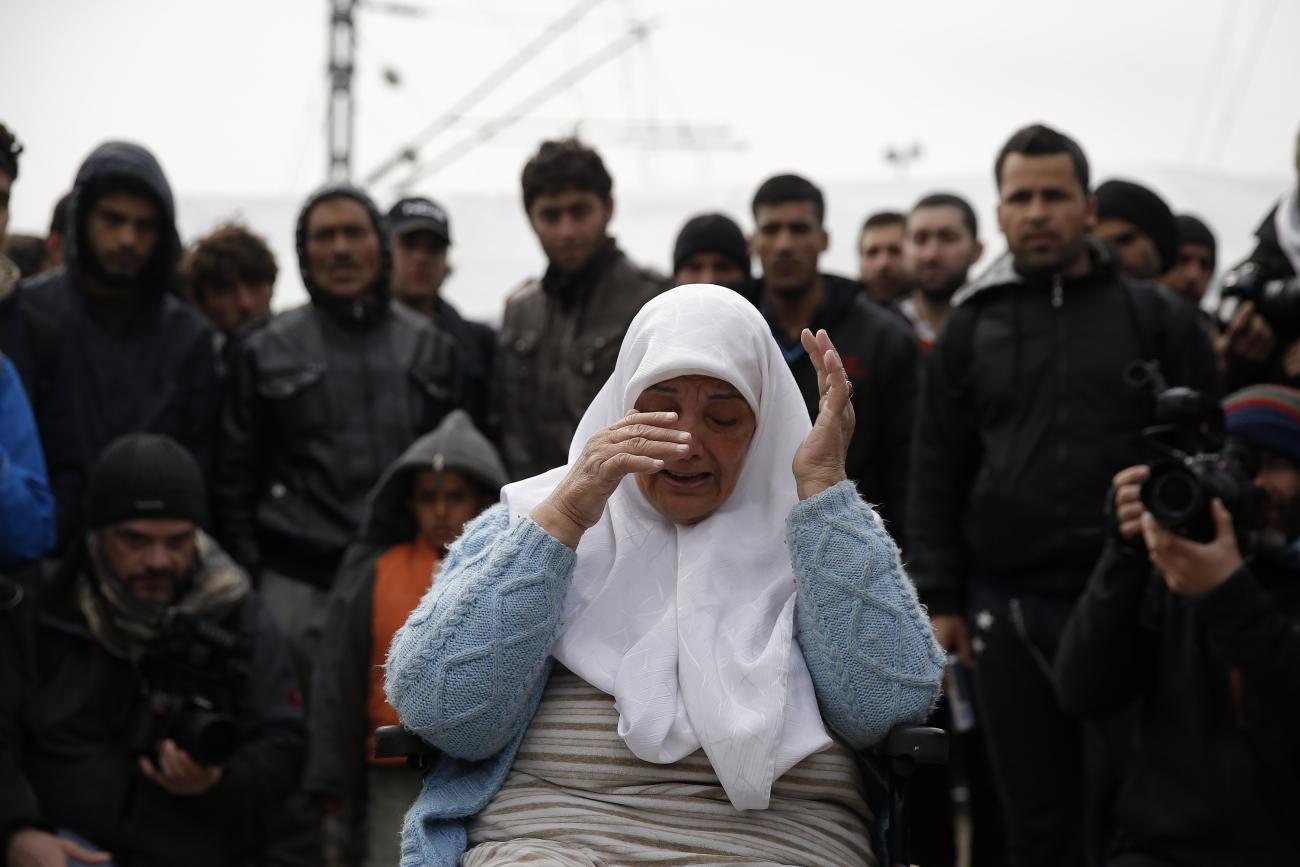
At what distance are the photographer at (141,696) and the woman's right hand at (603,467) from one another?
6.54 feet

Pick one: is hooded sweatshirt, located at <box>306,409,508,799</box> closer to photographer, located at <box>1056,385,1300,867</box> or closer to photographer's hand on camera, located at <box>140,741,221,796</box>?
photographer's hand on camera, located at <box>140,741,221,796</box>

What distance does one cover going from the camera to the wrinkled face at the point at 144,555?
501 centimetres

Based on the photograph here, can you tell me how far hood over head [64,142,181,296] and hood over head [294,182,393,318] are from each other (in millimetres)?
488

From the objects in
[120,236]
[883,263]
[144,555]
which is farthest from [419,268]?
[883,263]

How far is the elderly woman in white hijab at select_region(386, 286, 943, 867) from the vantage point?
306cm

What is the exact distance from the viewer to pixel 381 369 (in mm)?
5926

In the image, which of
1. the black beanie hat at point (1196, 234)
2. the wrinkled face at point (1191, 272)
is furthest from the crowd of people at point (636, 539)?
the black beanie hat at point (1196, 234)

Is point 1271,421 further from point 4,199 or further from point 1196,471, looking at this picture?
point 4,199

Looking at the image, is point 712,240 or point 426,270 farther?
point 426,270

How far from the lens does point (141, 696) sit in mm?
4867

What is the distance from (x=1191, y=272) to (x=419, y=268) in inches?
138

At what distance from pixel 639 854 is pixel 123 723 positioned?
96.2 inches

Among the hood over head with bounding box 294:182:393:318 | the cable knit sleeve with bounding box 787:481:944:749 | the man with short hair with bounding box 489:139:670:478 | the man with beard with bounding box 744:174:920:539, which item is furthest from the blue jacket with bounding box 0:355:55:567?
the cable knit sleeve with bounding box 787:481:944:749

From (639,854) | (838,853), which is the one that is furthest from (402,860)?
(838,853)
